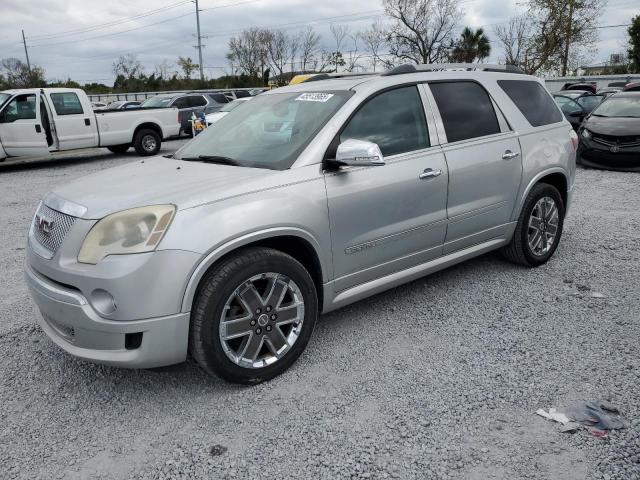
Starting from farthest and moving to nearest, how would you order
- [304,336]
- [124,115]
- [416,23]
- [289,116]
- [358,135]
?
A: [416,23] → [124,115] → [289,116] → [358,135] → [304,336]

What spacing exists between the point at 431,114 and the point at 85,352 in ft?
9.22

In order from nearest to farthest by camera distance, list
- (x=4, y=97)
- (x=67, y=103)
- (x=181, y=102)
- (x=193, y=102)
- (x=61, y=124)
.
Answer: (x=4, y=97), (x=61, y=124), (x=67, y=103), (x=181, y=102), (x=193, y=102)

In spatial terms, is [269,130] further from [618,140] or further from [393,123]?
[618,140]

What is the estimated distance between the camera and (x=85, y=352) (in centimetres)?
282

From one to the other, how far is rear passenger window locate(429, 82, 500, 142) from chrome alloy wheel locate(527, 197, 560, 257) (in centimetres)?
91

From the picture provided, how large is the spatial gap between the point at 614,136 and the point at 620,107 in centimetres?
116

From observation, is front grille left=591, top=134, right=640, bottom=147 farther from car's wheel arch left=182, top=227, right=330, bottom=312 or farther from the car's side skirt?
car's wheel arch left=182, top=227, right=330, bottom=312

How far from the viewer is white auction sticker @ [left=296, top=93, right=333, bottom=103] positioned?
146 inches

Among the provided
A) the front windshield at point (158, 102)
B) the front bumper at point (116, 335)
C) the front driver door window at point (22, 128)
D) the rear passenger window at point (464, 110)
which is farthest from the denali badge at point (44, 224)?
the front windshield at point (158, 102)

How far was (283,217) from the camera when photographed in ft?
10.1

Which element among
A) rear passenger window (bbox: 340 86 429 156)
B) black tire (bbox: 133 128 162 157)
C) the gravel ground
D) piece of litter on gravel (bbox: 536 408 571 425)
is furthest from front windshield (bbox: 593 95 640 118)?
black tire (bbox: 133 128 162 157)

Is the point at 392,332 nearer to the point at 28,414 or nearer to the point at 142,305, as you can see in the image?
the point at 142,305

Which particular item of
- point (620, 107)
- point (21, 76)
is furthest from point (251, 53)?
point (620, 107)

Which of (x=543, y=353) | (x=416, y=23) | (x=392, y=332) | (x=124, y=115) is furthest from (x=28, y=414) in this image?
(x=416, y=23)
